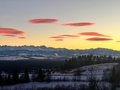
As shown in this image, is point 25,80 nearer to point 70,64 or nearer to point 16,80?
point 16,80

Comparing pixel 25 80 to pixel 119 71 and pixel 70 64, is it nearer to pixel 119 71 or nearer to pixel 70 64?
pixel 119 71

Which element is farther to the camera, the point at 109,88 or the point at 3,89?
the point at 3,89

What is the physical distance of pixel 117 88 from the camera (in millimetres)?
89125

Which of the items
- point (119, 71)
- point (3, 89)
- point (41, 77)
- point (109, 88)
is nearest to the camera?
point (109, 88)

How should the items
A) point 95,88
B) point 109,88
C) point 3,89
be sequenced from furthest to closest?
point 3,89
point 109,88
point 95,88

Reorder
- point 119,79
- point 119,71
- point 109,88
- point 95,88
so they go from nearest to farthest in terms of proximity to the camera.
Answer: point 95,88 → point 109,88 → point 119,79 → point 119,71

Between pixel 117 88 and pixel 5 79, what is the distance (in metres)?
44.7

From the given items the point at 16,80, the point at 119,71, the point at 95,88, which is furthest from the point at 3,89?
the point at 119,71

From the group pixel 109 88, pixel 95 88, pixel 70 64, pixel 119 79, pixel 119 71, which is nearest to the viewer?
pixel 95 88

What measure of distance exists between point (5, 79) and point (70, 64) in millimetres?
77257

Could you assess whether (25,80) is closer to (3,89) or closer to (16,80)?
(16,80)

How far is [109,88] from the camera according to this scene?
85.6 metres

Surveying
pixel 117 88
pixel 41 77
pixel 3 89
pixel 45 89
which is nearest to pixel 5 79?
pixel 41 77

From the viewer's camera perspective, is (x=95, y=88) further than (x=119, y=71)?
No
